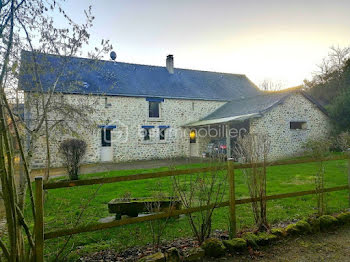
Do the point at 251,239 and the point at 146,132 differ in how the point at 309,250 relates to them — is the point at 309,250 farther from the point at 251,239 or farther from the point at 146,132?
the point at 146,132

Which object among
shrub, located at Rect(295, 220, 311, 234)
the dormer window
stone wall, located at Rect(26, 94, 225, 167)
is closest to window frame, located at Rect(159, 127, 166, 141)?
stone wall, located at Rect(26, 94, 225, 167)

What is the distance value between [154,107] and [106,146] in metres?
4.64

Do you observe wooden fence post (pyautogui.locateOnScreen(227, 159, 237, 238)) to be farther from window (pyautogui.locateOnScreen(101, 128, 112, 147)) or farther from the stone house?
window (pyautogui.locateOnScreen(101, 128, 112, 147))

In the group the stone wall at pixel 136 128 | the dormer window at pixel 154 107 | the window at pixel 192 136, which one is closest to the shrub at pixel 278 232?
the stone wall at pixel 136 128

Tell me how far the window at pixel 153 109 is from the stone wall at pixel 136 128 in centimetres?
33

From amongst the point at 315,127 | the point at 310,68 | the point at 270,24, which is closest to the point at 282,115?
the point at 315,127

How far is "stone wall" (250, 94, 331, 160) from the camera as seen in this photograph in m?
13.7

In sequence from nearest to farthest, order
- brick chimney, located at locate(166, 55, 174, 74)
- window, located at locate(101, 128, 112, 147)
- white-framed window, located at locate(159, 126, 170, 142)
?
window, located at locate(101, 128, 112, 147) < white-framed window, located at locate(159, 126, 170, 142) < brick chimney, located at locate(166, 55, 174, 74)

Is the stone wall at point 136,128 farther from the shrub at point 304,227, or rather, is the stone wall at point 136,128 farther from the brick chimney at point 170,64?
the shrub at point 304,227

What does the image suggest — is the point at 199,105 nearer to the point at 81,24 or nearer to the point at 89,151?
the point at 89,151

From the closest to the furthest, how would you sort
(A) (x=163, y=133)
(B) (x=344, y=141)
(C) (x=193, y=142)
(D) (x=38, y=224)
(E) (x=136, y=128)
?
(D) (x=38, y=224), (B) (x=344, y=141), (E) (x=136, y=128), (A) (x=163, y=133), (C) (x=193, y=142)

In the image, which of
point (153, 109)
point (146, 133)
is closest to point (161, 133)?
point (146, 133)

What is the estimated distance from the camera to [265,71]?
3375cm

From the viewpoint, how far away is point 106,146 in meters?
16.0
